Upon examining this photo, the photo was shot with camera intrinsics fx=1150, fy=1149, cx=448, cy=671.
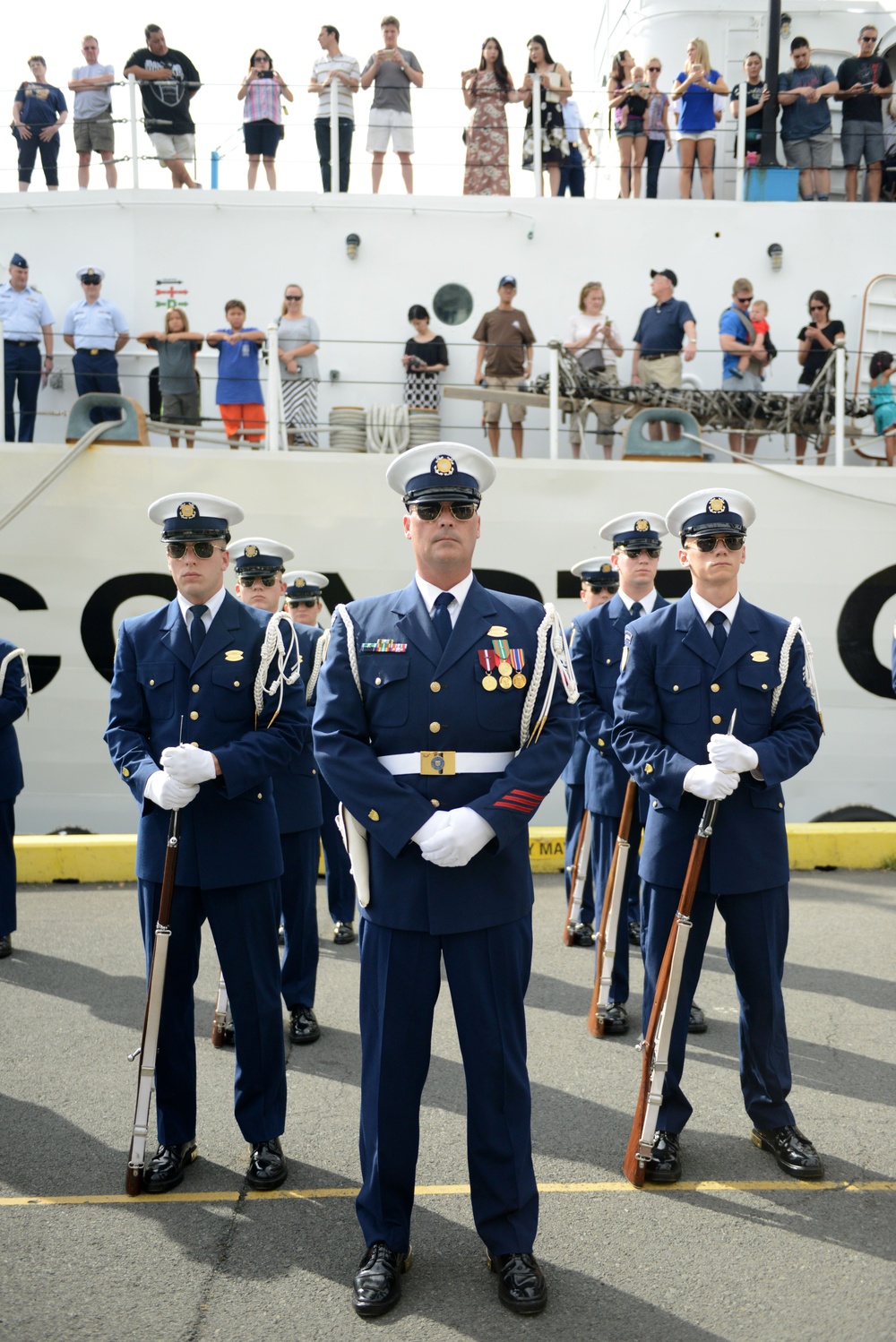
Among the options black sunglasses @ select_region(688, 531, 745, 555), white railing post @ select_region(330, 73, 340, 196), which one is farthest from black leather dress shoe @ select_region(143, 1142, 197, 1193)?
white railing post @ select_region(330, 73, 340, 196)

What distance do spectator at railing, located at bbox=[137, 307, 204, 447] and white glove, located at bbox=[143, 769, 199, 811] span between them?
19.4ft

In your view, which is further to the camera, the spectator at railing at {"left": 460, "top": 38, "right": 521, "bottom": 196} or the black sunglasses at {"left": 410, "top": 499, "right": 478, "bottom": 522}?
the spectator at railing at {"left": 460, "top": 38, "right": 521, "bottom": 196}

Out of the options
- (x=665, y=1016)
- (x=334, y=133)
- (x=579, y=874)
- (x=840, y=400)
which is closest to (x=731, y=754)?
(x=665, y=1016)

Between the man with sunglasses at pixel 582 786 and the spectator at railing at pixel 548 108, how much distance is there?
5.20 m

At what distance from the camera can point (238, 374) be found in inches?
352

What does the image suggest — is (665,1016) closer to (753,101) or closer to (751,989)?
(751,989)

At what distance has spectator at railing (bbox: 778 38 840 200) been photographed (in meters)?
10.1

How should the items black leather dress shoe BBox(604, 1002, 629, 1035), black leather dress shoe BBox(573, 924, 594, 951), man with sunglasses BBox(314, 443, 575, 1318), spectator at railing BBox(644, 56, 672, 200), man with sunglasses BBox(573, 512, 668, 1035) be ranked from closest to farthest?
man with sunglasses BBox(314, 443, 575, 1318)
black leather dress shoe BBox(604, 1002, 629, 1035)
man with sunglasses BBox(573, 512, 668, 1035)
black leather dress shoe BBox(573, 924, 594, 951)
spectator at railing BBox(644, 56, 672, 200)

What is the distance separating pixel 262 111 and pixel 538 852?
6.82m

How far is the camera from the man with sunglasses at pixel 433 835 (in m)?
2.89

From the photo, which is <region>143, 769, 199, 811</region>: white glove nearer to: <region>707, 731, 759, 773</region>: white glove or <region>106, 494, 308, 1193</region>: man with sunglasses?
<region>106, 494, 308, 1193</region>: man with sunglasses

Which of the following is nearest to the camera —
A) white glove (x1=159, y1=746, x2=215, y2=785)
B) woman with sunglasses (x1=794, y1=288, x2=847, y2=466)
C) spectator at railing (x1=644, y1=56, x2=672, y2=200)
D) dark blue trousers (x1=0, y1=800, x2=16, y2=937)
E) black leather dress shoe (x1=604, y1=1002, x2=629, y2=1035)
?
white glove (x1=159, y1=746, x2=215, y2=785)

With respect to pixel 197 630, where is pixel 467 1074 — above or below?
below

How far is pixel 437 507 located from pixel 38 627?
587cm
